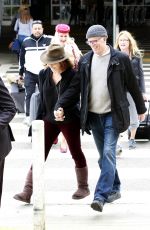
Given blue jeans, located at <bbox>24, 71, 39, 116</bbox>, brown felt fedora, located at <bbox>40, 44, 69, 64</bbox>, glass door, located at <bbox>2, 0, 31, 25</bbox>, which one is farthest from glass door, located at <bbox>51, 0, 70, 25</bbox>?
brown felt fedora, located at <bbox>40, 44, 69, 64</bbox>

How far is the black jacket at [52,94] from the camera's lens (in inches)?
272

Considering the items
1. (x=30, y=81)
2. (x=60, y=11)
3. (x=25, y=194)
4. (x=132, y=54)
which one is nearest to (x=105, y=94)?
(x=25, y=194)

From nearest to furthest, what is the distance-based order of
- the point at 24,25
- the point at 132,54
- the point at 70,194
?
1. the point at 70,194
2. the point at 132,54
3. the point at 24,25

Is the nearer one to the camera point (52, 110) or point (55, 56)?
point (55, 56)

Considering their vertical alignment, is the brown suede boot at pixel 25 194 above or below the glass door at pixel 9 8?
above

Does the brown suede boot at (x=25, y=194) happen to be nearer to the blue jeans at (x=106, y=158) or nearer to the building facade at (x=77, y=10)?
the blue jeans at (x=106, y=158)

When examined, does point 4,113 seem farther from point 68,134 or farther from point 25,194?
point 25,194

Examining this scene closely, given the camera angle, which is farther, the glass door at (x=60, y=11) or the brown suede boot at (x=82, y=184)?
the glass door at (x=60, y=11)

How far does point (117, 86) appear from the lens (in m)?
6.45

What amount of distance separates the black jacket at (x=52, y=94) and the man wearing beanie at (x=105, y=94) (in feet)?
0.81

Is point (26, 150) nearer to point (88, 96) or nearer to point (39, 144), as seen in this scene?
point (88, 96)

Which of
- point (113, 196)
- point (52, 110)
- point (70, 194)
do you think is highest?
point (52, 110)

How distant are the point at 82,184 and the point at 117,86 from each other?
50.1 inches

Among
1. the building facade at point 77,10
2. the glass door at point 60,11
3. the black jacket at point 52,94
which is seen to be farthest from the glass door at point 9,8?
the black jacket at point 52,94
